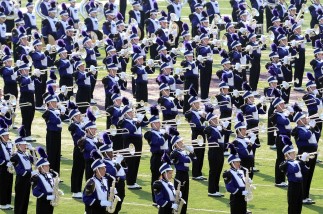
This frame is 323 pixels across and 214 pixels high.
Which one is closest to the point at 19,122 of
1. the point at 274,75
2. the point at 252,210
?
the point at 274,75

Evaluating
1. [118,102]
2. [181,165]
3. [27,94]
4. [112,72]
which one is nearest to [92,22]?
[112,72]

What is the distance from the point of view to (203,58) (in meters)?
37.4

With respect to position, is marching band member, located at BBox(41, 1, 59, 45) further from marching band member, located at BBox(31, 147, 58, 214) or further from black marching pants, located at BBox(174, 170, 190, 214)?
marching band member, located at BBox(31, 147, 58, 214)

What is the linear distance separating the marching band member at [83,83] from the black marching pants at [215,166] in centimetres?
595

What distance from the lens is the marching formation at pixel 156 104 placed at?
26.6 meters

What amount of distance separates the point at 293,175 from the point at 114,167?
3.41 meters

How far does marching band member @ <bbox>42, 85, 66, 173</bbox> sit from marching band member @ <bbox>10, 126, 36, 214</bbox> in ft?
9.85

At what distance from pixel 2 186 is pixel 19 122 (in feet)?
23.2

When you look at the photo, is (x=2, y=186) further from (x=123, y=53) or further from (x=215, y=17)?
(x=215, y=17)

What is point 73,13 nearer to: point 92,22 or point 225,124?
point 92,22

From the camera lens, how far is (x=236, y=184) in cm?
2623

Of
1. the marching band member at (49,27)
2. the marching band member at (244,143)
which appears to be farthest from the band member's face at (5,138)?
→ the marching band member at (49,27)

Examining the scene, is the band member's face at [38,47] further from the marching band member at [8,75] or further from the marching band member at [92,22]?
the marching band member at [92,22]

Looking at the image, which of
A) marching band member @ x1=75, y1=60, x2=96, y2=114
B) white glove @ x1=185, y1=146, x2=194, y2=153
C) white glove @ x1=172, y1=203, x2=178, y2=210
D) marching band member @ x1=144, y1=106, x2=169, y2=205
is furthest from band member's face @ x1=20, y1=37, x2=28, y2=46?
white glove @ x1=172, y1=203, x2=178, y2=210
